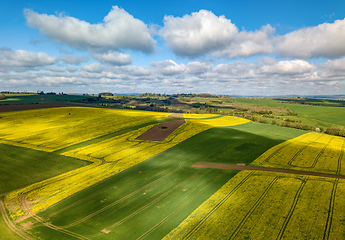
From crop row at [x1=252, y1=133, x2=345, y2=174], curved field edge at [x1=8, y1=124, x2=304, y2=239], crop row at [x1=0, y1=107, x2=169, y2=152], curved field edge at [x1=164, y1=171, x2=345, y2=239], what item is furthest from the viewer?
crop row at [x1=0, y1=107, x2=169, y2=152]

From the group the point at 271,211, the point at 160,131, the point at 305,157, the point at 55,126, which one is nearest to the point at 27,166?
the point at 55,126

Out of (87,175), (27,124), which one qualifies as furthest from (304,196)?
(27,124)

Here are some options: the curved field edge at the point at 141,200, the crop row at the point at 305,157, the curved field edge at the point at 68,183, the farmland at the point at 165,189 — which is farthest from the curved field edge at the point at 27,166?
the crop row at the point at 305,157

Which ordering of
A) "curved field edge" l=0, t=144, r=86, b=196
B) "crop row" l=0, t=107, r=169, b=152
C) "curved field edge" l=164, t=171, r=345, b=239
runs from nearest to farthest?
1. "curved field edge" l=164, t=171, r=345, b=239
2. "curved field edge" l=0, t=144, r=86, b=196
3. "crop row" l=0, t=107, r=169, b=152

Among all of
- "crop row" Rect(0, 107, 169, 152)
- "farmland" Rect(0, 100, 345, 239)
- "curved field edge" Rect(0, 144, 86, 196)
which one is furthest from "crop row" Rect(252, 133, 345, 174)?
"crop row" Rect(0, 107, 169, 152)

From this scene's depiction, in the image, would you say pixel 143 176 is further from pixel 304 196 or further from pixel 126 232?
pixel 304 196

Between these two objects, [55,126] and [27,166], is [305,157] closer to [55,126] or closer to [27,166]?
[27,166]

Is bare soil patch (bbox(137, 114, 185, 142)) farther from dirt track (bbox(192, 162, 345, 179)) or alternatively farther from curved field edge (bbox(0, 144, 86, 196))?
curved field edge (bbox(0, 144, 86, 196))
